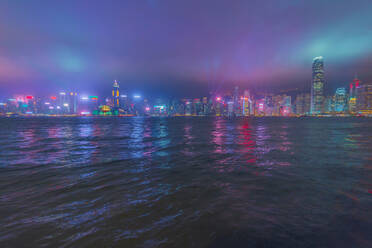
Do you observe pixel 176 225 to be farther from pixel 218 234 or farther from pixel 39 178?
pixel 39 178

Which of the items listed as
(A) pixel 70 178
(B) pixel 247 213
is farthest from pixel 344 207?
(A) pixel 70 178

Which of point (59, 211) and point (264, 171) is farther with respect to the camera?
point (264, 171)

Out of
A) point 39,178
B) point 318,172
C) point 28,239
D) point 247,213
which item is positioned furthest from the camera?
point 318,172

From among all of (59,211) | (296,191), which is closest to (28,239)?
(59,211)

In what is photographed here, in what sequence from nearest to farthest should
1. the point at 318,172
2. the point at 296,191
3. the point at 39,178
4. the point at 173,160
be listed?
the point at 296,191 < the point at 39,178 < the point at 318,172 < the point at 173,160

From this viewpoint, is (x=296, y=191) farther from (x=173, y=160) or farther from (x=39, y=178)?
(x=39, y=178)

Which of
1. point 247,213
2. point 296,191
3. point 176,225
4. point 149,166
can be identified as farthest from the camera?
point 149,166

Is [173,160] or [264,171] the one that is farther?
[173,160]

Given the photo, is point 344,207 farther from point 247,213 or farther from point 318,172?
point 318,172

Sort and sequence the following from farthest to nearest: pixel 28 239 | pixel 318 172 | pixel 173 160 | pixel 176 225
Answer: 1. pixel 173 160
2. pixel 318 172
3. pixel 176 225
4. pixel 28 239
